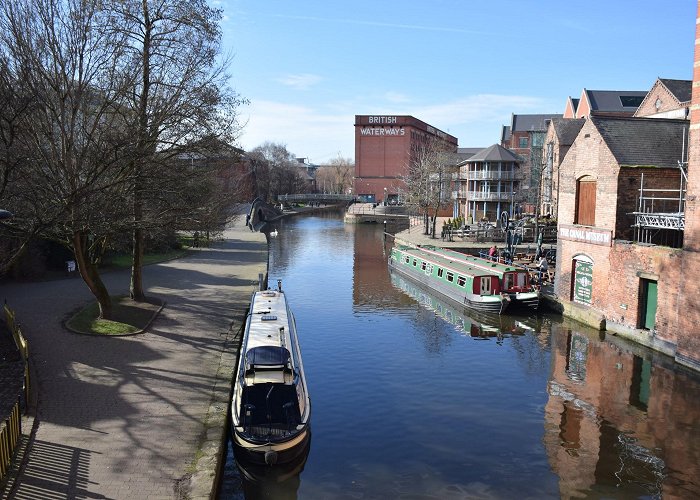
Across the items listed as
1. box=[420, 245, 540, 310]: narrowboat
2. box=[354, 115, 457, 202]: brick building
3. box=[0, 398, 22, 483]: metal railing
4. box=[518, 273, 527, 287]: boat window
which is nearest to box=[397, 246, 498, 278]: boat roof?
box=[420, 245, 540, 310]: narrowboat

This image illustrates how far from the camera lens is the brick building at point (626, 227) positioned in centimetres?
2162

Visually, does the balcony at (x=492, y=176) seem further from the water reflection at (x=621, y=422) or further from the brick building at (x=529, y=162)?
the water reflection at (x=621, y=422)

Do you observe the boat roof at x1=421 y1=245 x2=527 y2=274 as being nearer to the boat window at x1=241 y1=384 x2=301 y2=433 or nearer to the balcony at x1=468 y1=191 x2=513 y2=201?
the boat window at x1=241 y1=384 x2=301 y2=433

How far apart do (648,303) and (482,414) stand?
9.89 m

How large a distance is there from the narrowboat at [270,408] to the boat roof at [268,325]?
15 cm

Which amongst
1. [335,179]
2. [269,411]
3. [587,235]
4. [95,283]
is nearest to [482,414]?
[269,411]

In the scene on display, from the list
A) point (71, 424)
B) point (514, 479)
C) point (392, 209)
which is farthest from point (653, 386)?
point (392, 209)

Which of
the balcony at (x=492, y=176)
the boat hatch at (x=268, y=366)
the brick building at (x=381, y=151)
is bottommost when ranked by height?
the boat hatch at (x=268, y=366)

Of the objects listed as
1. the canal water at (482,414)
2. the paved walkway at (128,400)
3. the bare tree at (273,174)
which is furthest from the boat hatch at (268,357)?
the bare tree at (273,174)

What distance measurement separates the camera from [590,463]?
1358cm

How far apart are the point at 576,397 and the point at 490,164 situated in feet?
165

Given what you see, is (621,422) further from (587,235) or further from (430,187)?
(430,187)

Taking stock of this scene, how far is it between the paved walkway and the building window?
611 inches

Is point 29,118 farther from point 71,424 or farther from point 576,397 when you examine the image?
point 576,397
